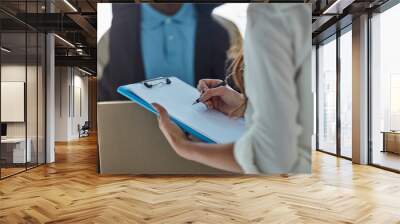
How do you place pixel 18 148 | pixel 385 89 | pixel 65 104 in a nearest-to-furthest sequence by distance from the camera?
pixel 18 148
pixel 385 89
pixel 65 104

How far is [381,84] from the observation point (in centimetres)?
761

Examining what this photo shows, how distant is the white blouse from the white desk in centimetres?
390

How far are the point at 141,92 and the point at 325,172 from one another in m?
3.61

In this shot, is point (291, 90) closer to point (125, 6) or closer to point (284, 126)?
point (284, 126)

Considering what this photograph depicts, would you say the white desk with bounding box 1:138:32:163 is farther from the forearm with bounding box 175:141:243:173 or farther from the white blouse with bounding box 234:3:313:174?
the white blouse with bounding box 234:3:313:174

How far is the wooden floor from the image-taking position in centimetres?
390

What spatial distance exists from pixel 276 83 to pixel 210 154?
1.45m

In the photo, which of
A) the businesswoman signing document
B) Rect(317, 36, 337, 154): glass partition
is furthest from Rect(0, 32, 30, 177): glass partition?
Rect(317, 36, 337, 154): glass partition

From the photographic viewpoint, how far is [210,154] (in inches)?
227

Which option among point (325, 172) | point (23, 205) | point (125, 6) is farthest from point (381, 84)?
point (23, 205)

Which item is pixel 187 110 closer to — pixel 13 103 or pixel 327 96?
pixel 13 103

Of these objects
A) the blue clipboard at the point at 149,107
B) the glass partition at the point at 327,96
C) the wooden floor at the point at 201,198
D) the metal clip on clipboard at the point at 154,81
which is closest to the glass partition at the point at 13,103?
the wooden floor at the point at 201,198

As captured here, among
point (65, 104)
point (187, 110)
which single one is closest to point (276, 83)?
point (187, 110)

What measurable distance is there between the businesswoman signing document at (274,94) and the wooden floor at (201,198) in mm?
485
